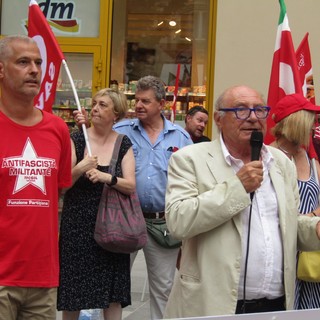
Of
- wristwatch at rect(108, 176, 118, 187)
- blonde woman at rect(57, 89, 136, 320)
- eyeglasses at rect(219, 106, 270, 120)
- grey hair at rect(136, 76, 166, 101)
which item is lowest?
blonde woman at rect(57, 89, 136, 320)

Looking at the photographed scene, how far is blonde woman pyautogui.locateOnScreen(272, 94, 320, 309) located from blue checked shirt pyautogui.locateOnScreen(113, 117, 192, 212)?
5.03 ft

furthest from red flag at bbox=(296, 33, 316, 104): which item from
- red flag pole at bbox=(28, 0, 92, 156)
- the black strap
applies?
red flag pole at bbox=(28, 0, 92, 156)

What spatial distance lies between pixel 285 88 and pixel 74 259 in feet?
6.86

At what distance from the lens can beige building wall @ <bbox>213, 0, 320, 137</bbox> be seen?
10.7 metres

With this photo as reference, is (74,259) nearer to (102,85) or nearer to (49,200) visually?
(49,200)

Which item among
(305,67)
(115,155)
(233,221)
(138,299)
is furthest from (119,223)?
(305,67)

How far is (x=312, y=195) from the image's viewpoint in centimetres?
459

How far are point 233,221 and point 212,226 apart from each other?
0.40 ft

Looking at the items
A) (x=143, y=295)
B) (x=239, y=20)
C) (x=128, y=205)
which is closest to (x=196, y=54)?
(x=239, y=20)

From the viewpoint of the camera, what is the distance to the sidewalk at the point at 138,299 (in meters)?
7.08

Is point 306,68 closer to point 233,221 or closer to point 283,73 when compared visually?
point 283,73

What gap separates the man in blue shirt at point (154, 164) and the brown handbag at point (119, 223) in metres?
0.37

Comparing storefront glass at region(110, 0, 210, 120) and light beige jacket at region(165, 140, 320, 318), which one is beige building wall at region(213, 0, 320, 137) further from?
light beige jacket at region(165, 140, 320, 318)

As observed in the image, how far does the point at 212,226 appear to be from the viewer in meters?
3.47
